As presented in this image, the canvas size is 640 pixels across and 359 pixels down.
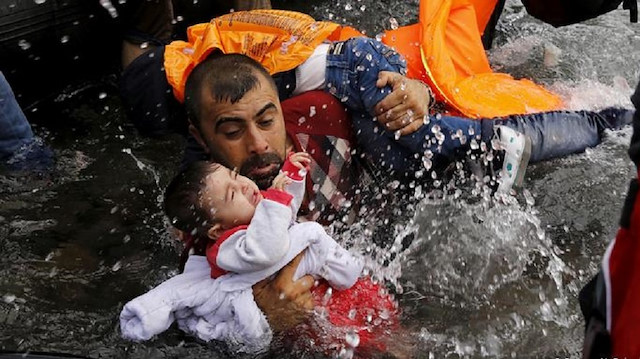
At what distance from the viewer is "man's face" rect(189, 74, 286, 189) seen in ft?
9.11

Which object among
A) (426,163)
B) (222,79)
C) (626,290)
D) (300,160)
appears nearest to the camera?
(626,290)

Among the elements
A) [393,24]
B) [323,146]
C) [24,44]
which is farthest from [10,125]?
[393,24]

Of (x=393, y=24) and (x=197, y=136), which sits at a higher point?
(x=197, y=136)

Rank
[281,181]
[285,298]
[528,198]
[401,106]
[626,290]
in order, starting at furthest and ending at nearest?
[528,198], [401,106], [281,181], [285,298], [626,290]

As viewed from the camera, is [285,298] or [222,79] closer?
[285,298]

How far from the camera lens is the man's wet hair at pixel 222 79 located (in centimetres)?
283

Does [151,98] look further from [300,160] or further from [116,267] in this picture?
[300,160]

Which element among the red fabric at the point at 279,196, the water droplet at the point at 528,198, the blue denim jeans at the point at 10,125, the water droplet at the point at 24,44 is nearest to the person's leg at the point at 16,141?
the blue denim jeans at the point at 10,125

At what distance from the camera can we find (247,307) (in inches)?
97.0

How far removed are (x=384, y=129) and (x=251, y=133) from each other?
521mm

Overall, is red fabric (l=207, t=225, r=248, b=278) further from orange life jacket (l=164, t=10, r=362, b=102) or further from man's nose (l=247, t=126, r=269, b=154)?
orange life jacket (l=164, t=10, r=362, b=102)

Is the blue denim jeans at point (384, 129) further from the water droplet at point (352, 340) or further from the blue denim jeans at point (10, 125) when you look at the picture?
the blue denim jeans at point (10, 125)

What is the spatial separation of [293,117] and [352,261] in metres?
0.66

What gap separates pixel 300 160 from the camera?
2746mm
